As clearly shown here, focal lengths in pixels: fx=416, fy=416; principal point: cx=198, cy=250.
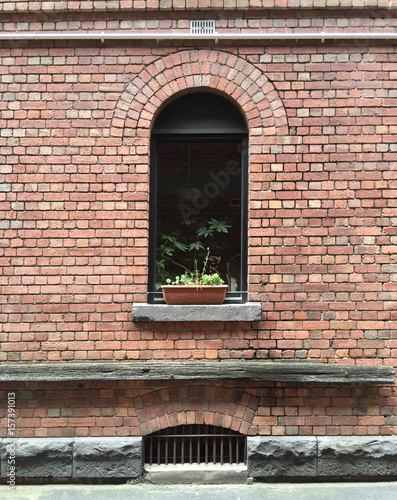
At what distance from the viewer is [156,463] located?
441 cm

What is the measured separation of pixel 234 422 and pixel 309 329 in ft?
4.02

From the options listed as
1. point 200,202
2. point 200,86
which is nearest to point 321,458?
point 200,202

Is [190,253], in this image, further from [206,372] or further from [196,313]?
[206,372]

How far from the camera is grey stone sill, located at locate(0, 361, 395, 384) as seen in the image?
13.5 feet

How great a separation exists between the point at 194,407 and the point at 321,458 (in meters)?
1.36

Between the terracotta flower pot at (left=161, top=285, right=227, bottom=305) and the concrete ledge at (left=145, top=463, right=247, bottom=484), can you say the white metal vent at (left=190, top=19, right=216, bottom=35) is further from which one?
the concrete ledge at (left=145, top=463, right=247, bottom=484)

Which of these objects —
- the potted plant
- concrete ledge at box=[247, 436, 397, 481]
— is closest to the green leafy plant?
the potted plant

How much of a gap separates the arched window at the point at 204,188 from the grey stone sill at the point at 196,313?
40 centimetres

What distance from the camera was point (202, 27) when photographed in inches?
176

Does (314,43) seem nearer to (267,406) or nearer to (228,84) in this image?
(228,84)

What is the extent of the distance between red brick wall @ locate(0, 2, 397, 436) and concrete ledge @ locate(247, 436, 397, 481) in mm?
142

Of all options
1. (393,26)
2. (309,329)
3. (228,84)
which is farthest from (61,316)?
(393,26)

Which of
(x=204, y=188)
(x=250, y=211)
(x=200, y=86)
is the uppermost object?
(x=200, y=86)

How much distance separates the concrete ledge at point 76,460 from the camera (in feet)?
13.7
